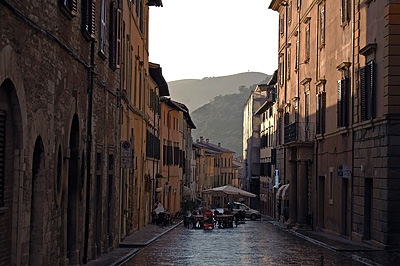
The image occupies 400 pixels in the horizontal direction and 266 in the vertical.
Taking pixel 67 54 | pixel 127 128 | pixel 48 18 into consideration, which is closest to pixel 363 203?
pixel 127 128

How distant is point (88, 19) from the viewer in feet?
56.1

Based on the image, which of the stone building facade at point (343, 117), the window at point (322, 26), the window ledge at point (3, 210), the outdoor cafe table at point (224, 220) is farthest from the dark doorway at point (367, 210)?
the window ledge at point (3, 210)

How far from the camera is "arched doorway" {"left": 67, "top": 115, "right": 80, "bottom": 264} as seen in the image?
54.3 feet

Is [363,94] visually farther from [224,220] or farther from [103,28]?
[224,220]

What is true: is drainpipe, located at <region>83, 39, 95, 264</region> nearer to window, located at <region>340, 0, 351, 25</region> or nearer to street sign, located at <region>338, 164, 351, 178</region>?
street sign, located at <region>338, 164, 351, 178</region>

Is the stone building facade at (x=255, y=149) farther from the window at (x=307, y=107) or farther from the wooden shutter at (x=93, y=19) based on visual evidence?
the wooden shutter at (x=93, y=19)

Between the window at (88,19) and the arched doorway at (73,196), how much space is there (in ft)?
6.54

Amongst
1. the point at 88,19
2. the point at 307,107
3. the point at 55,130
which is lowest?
the point at 55,130

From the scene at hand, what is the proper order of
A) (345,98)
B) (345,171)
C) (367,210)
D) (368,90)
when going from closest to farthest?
1. (368,90)
2. (367,210)
3. (345,171)
4. (345,98)

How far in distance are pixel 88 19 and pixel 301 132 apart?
21923 mm

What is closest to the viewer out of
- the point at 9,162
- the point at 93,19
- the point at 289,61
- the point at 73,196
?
the point at 9,162

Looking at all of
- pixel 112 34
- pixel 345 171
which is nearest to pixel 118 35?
pixel 112 34

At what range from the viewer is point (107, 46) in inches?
838

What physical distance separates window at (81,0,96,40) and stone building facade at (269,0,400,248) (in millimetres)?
9614
